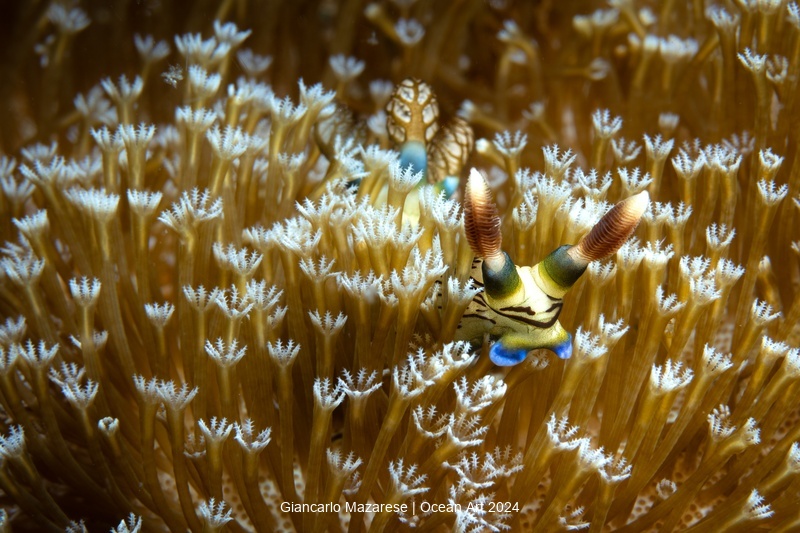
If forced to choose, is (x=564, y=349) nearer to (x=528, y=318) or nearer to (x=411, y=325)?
(x=528, y=318)

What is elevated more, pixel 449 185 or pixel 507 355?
pixel 449 185

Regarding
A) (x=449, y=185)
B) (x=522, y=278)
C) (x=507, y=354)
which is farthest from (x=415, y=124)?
(x=507, y=354)

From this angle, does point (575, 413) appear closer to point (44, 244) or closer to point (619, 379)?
point (619, 379)

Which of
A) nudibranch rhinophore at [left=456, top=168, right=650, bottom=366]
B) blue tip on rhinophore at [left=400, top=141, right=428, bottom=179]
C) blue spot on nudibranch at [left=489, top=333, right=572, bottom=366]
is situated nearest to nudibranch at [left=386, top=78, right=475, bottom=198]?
blue tip on rhinophore at [left=400, top=141, right=428, bottom=179]

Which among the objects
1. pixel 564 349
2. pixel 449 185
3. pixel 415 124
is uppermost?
pixel 415 124

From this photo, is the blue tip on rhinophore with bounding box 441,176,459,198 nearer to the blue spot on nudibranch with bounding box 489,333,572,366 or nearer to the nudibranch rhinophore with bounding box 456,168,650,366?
the nudibranch rhinophore with bounding box 456,168,650,366
